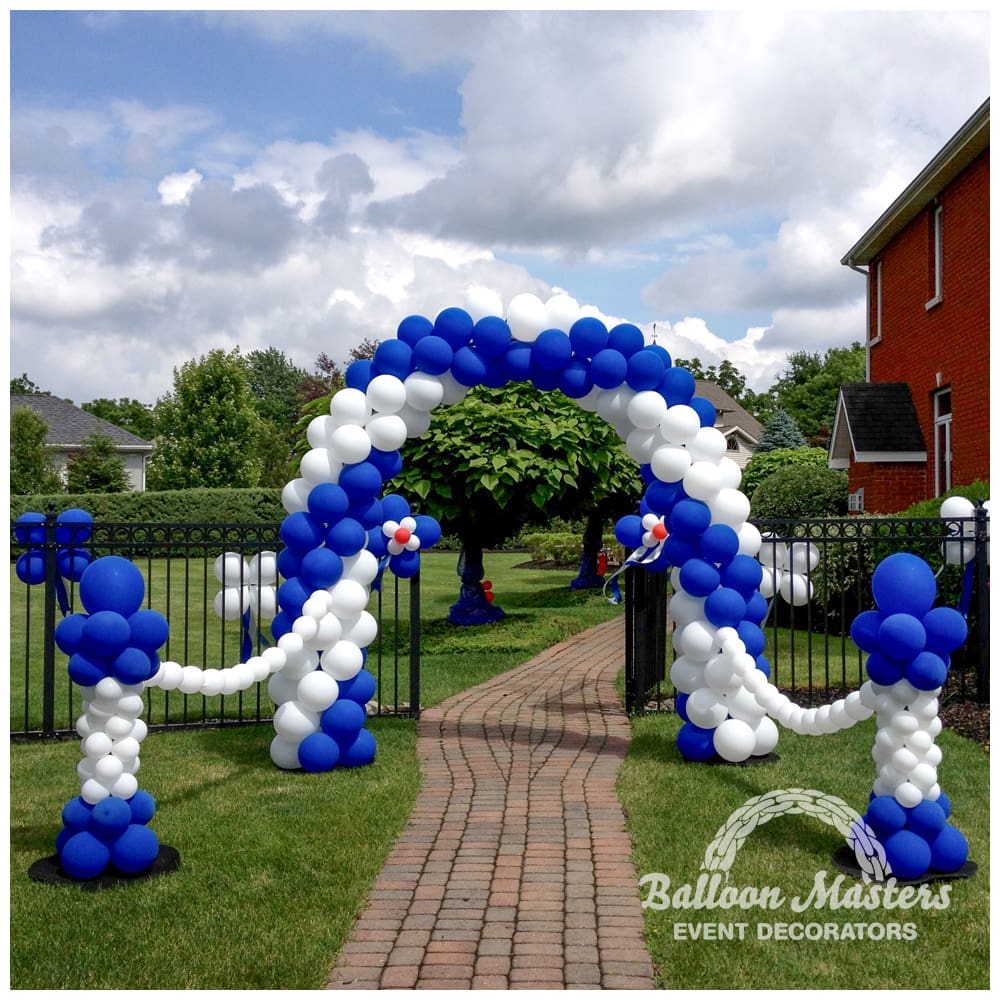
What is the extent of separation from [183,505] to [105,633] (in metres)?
26.4

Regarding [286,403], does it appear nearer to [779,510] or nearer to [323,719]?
[779,510]

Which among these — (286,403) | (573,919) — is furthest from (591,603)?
(286,403)

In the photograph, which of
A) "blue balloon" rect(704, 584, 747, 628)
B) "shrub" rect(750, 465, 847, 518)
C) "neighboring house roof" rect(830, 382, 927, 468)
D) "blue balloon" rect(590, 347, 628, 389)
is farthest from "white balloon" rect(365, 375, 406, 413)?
"shrub" rect(750, 465, 847, 518)

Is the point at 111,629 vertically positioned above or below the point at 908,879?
above

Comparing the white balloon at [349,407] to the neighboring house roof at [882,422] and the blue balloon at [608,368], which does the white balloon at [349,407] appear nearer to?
the blue balloon at [608,368]

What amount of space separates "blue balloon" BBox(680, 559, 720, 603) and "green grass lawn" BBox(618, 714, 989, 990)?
4.30 feet

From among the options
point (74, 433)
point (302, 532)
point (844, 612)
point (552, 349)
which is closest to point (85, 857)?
point (302, 532)

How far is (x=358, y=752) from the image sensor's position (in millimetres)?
7406

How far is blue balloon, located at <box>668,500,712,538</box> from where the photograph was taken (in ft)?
23.9

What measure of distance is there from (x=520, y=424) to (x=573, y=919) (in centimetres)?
966

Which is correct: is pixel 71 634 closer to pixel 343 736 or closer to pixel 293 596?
pixel 293 596

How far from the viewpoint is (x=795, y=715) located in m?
6.20

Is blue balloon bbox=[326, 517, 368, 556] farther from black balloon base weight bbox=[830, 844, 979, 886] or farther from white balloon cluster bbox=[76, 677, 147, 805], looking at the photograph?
black balloon base weight bbox=[830, 844, 979, 886]

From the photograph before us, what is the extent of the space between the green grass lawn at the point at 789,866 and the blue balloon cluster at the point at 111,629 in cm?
293
